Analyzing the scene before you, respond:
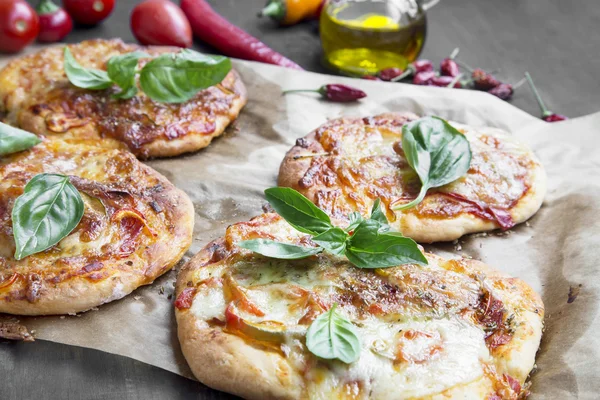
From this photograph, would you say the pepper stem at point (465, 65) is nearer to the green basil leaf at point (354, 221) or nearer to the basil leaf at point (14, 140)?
the green basil leaf at point (354, 221)

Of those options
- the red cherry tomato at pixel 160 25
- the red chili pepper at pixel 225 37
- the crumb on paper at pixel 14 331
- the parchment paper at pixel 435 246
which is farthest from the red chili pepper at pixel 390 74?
the crumb on paper at pixel 14 331

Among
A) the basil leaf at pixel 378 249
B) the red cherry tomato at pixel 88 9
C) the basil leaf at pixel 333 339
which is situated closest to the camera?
the basil leaf at pixel 333 339

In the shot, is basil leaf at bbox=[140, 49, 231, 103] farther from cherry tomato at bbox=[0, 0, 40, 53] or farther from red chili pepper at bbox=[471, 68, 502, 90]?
red chili pepper at bbox=[471, 68, 502, 90]

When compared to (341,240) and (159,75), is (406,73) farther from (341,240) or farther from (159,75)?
(341,240)

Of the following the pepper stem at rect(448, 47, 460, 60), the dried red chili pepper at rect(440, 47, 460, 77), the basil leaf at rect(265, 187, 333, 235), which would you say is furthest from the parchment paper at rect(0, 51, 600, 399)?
the pepper stem at rect(448, 47, 460, 60)

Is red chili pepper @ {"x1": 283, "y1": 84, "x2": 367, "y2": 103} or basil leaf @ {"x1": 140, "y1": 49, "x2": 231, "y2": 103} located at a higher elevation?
basil leaf @ {"x1": 140, "y1": 49, "x2": 231, "y2": 103}

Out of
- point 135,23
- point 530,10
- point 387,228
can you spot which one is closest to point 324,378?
point 387,228
